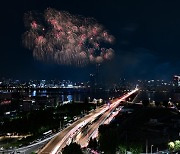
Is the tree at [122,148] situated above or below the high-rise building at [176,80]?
below

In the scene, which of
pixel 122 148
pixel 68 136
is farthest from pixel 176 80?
pixel 122 148

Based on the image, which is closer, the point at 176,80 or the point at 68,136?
the point at 68,136

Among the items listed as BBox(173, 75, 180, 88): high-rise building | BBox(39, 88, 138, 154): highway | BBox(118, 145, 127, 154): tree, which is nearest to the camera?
BBox(118, 145, 127, 154): tree

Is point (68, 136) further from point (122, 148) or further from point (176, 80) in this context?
point (176, 80)

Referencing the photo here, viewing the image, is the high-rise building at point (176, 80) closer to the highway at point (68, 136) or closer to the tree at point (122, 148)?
the highway at point (68, 136)

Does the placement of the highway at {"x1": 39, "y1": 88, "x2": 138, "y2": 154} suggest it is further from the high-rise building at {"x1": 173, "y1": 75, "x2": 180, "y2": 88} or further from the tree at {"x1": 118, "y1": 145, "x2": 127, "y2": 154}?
the high-rise building at {"x1": 173, "y1": 75, "x2": 180, "y2": 88}

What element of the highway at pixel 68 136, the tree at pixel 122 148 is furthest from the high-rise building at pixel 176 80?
the tree at pixel 122 148

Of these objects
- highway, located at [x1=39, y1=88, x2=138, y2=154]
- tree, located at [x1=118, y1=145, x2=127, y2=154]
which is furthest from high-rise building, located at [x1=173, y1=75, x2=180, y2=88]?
tree, located at [x1=118, y1=145, x2=127, y2=154]

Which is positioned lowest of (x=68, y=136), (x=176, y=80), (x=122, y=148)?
(x=122, y=148)

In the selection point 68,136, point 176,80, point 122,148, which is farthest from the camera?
point 176,80

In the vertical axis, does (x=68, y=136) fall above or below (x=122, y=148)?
above

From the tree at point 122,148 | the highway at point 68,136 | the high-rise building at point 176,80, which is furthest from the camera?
the high-rise building at point 176,80
